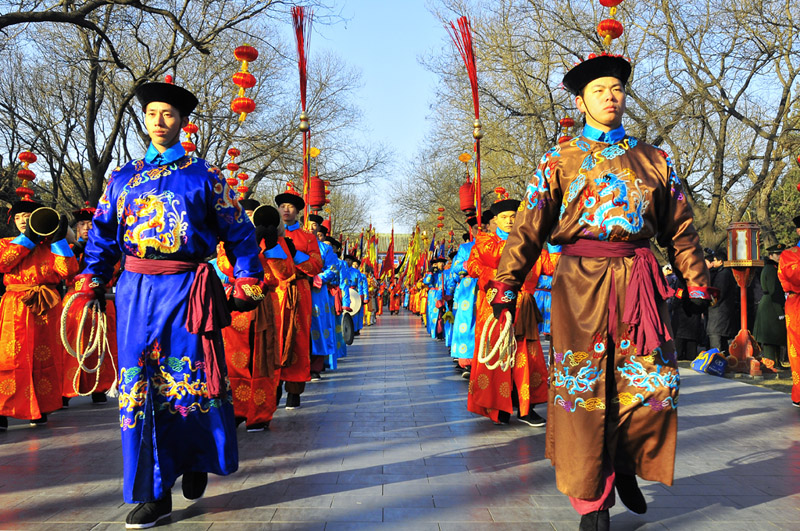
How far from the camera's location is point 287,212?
22.3 ft

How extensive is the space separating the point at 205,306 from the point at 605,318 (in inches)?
75.2

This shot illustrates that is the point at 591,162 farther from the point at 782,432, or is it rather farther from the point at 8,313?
the point at 8,313

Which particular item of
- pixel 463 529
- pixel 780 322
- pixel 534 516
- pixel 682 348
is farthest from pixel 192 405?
pixel 682 348

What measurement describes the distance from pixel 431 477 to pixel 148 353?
1838 mm

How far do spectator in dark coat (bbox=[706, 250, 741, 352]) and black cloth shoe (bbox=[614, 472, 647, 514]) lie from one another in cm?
825

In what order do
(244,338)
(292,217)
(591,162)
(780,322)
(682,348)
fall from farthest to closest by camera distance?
(682,348) → (780,322) → (292,217) → (244,338) → (591,162)

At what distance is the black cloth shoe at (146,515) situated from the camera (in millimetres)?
3512

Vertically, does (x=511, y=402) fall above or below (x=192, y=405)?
below

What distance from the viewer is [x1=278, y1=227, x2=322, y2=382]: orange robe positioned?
6656mm

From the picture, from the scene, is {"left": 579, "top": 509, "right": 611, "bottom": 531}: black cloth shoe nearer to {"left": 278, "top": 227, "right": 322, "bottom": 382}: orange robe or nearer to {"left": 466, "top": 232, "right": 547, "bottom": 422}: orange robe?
{"left": 466, "top": 232, "right": 547, "bottom": 422}: orange robe

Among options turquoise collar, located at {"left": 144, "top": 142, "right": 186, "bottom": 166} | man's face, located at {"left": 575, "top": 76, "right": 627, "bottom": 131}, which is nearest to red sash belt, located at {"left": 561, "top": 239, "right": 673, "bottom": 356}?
man's face, located at {"left": 575, "top": 76, "right": 627, "bottom": 131}

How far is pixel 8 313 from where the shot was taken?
641 cm

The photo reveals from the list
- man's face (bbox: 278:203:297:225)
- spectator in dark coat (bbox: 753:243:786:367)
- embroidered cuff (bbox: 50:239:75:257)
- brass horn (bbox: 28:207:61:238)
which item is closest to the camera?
brass horn (bbox: 28:207:61:238)

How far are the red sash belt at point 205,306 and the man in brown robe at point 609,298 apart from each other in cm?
159
